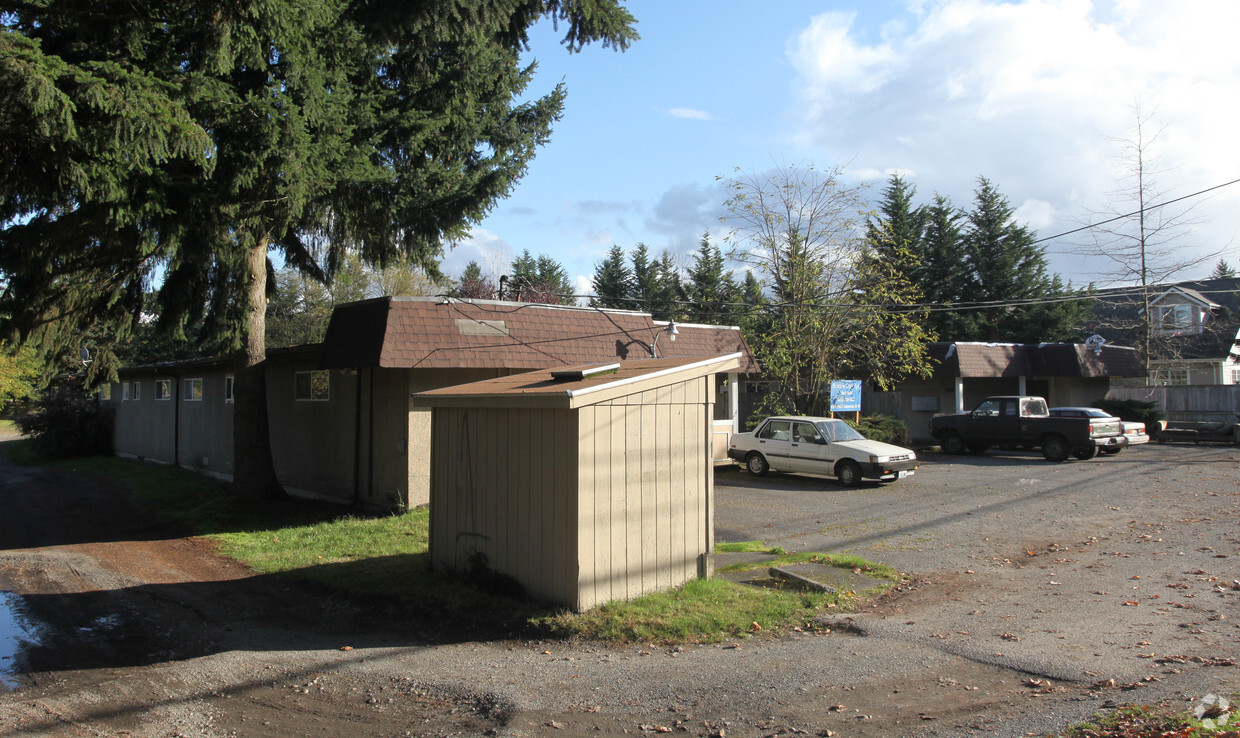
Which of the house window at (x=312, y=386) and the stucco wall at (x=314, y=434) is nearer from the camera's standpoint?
the stucco wall at (x=314, y=434)

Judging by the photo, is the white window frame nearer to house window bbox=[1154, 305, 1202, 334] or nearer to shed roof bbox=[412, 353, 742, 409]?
house window bbox=[1154, 305, 1202, 334]

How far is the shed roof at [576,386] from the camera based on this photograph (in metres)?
7.23

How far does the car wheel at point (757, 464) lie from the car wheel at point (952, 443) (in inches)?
333

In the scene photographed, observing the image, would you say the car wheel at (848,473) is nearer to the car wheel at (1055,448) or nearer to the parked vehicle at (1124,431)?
the car wheel at (1055,448)

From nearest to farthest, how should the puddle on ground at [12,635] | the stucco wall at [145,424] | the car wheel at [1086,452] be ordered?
the puddle on ground at [12,635] → the car wheel at [1086,452] → the stucco wall at [145,424]

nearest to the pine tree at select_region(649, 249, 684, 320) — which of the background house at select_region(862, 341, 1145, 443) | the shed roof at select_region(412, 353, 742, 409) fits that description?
the background house at select_region(862, 341, 1145, 443)

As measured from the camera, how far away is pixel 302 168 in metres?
11.3


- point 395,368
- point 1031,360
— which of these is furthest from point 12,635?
point 1031,360

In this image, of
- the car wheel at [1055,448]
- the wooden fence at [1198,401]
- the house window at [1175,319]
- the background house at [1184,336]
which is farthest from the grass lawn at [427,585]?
the house window at [1175,319]

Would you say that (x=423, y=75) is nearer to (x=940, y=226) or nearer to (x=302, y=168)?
(x=302, y=168)

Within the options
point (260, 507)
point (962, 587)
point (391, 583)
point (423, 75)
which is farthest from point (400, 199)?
point (962, 587)

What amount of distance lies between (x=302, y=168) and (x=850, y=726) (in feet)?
34.3

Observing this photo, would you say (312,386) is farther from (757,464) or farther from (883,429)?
(883,429)

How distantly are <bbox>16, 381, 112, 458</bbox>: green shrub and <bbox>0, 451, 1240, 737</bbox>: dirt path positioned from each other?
22.5 meters
